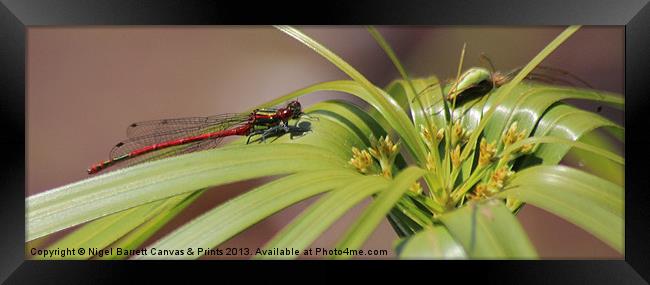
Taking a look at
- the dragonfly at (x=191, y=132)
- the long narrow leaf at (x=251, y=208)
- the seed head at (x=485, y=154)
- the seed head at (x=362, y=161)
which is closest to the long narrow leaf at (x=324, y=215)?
the long narrow leaf at (x=251, y=208)

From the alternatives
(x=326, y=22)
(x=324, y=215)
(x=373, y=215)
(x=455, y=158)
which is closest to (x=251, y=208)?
(x=324, y=215)

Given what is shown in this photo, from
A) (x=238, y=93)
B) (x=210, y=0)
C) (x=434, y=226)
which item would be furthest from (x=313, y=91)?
(x=434, y=226)

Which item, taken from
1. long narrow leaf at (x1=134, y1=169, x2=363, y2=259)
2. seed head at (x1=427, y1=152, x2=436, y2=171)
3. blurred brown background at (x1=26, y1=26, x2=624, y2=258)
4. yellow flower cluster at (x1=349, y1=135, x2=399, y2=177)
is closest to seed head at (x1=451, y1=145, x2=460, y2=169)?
seed head at (x1=427, y1=152, x2=436, y2=171)

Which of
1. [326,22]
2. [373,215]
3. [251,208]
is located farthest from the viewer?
[326,22]

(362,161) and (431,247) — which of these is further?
(362,161)

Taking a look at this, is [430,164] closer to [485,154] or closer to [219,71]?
[485,154]

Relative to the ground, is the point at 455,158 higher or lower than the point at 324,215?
higher
